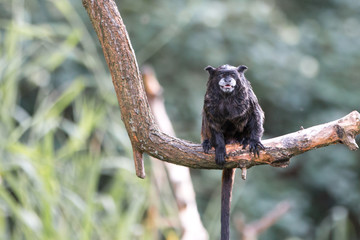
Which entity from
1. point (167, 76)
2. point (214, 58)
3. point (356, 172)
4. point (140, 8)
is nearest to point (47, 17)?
point (140, 8)

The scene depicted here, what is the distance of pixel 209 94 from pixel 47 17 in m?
3.60

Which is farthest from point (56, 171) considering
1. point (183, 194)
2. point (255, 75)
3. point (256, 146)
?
point (255, 75)

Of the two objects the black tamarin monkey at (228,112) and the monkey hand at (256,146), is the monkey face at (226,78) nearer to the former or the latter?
the black tamarin monkey at (228,112)

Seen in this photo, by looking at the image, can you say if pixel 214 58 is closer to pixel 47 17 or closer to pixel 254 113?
pixel 47 17

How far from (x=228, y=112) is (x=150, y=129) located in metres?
0.42

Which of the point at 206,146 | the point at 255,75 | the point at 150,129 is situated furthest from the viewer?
the point at 255,75

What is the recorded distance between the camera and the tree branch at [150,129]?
1920 millimetres

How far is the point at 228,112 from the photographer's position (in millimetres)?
2281

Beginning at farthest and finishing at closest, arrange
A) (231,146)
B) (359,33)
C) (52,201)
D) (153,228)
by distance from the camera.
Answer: (359,33)
(153,228)
(52,201)
(231,146)

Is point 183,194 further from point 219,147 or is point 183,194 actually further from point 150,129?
point 150,129

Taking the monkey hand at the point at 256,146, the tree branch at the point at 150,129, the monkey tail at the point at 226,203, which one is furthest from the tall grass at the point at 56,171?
the monkey hand at the point at 256,146

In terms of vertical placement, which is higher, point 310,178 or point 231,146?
point 231,146

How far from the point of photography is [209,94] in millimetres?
2316

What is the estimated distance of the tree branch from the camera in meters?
1.92
